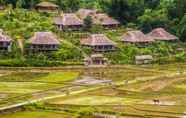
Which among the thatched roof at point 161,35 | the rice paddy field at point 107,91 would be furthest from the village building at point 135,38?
the rice paddy field at point 107,91

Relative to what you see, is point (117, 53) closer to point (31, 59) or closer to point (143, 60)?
point (143, 60)

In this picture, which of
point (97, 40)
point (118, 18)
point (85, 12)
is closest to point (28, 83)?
point (97, 40)

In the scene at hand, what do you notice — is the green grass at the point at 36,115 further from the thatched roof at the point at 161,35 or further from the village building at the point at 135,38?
the thatched roof at the point at 161,35

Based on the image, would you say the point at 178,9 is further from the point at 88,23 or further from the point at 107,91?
the point at 107,91

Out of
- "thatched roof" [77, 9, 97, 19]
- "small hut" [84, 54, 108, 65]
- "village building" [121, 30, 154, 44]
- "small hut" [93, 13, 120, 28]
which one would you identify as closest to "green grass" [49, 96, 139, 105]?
"small hut" [84, 54, 108, 65]

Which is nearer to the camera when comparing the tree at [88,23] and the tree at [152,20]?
the tree at [88,23]

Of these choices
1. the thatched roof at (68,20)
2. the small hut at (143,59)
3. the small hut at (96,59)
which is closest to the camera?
the small hut at (96,59)

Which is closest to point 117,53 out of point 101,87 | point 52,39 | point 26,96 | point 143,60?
point 143,60
